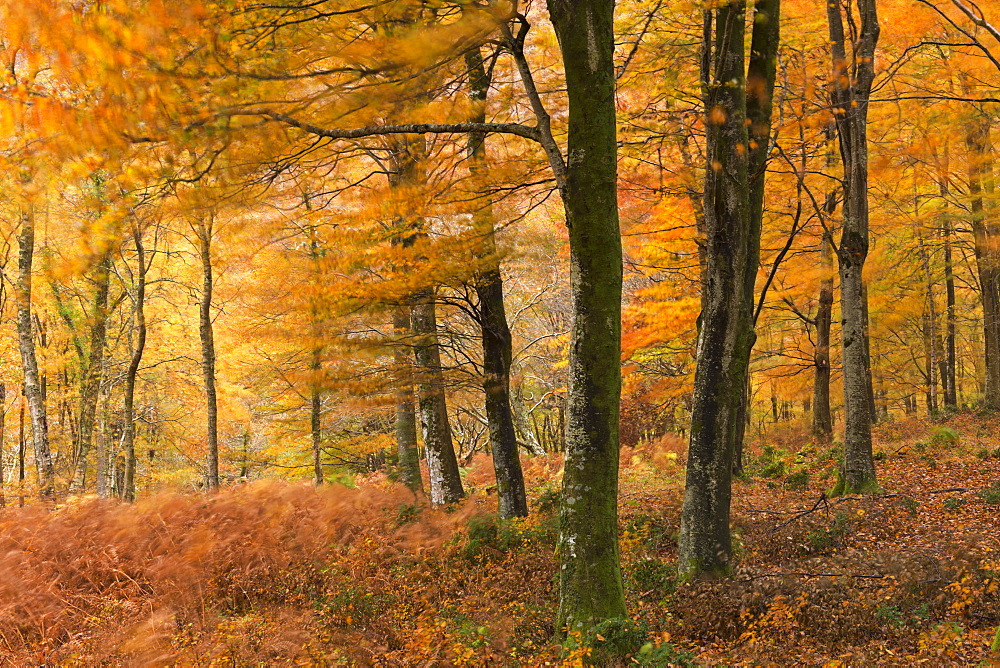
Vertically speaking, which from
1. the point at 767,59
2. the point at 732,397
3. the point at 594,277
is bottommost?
the point at 732,397

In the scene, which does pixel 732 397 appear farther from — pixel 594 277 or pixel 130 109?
pixel 130 109

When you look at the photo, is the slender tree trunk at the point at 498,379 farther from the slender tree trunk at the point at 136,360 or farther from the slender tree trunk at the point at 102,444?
the slender tree trunk at the point at 102,444

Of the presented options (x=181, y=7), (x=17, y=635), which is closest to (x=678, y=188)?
(x=181, y=7)

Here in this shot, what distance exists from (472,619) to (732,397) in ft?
11.3

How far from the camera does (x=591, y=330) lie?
16.4ft

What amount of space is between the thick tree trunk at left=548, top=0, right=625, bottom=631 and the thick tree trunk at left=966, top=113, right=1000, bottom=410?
12.7 metres

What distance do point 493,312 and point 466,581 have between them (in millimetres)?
3717

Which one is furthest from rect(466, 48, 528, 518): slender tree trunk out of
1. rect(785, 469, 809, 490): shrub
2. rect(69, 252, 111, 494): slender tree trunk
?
rect(69, 252, 111, 494): slender tree trunk

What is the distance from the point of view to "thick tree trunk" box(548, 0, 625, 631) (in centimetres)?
491

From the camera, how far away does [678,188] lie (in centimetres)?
914

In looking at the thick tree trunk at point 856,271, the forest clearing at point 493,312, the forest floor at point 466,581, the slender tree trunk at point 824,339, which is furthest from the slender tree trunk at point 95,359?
the slender tree trunk at point 824,339

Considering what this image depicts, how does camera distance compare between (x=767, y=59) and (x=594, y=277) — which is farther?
(x=767, y=59)

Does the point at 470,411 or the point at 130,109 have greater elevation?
the point at 130,109

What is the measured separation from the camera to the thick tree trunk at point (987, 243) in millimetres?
13898
